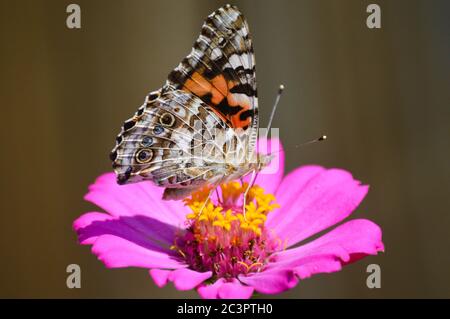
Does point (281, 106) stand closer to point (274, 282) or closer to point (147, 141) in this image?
point (147, 141)

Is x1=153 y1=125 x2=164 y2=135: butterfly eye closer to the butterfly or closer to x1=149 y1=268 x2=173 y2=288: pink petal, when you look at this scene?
the butterfly

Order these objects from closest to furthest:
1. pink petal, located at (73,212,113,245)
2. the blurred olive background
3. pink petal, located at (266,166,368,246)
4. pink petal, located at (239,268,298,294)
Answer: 1. pink petal, located at (239,268,298,294)
2. pink petal, located at (73,212,113,245)
3. pink petal, located at (266,166,368,246)
4. the blurred olive background

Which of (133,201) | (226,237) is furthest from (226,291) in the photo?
(133,201)

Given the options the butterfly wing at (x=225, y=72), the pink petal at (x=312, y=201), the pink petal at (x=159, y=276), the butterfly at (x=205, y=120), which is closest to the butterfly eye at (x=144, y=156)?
the butterfly at (x=205, y=120)

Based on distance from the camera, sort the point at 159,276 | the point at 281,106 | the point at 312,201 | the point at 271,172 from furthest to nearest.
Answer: the point at 281,106, the point at 271,172, the point at 312,201, the point at 159,276

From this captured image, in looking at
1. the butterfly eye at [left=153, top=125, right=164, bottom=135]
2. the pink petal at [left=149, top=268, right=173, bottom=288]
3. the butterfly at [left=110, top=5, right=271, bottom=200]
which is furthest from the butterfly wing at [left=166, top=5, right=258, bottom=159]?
the pink petal at [left=149, top=268, right=173, bottom=288]
